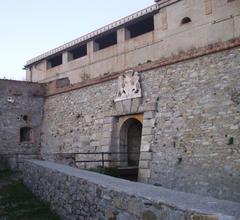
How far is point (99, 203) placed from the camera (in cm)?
489

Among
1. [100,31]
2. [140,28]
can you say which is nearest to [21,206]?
[100,31]

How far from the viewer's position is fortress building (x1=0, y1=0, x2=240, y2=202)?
31.3ft

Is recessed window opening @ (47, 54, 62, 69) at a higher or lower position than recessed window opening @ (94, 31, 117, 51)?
lower

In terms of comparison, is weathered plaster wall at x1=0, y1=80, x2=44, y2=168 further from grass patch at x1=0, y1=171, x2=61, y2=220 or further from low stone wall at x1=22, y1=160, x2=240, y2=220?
low stone wall at x1=22, y1=160, x2=240, y2=220

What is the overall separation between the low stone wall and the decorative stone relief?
513 centimetres

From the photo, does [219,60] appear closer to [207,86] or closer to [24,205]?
[207,86]

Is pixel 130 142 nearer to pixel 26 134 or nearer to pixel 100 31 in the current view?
pixel 26 134

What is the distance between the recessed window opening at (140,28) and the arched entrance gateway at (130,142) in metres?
9.83

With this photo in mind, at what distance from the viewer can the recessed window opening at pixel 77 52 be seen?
25172mm

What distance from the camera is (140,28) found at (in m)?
22.3

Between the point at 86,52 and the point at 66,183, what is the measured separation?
1950 centimetres

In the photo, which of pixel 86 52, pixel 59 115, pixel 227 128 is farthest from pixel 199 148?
pixel 86 52

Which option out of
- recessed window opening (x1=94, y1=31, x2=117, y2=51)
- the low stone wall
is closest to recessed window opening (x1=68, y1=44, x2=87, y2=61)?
recessed window opening (x1=94, y1=31, x2=117, y2=51)

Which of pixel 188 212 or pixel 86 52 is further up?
pixel 86 52
